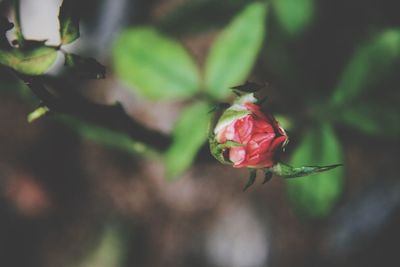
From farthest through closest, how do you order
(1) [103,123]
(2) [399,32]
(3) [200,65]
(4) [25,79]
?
(3) [200,65], (2) [399,32], (1) [103,123], (4) [25,79]

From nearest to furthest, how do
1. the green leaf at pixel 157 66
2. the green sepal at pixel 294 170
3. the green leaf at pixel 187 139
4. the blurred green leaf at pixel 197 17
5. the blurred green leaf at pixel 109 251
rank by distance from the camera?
the green sepal at pixel 294 170 → the green leaf at pixel 187 139 → the green leaf at pixel 157 66 → the blurred green leaf at pixel 197 17 → the blurred green leaf at pixel 109 251

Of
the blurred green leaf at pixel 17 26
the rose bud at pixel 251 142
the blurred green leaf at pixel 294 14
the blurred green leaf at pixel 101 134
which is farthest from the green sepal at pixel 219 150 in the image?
the blurred green leaf at pixel 294 14

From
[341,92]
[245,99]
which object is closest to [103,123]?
[245,99]

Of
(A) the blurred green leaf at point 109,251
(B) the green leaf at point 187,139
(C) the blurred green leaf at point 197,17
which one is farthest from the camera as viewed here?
(A) the blurred green leaf at point 109,251

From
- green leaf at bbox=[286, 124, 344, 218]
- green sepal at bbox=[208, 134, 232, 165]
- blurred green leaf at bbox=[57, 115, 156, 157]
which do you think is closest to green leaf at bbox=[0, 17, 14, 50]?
green sepal at bbox=[208, 134, 232, 165]

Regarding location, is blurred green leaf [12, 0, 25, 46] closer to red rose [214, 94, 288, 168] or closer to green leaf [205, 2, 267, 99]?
red rose [214, 94, 288, 168]

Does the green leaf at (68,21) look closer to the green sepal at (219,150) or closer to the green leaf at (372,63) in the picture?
the green sepal at (219,150)

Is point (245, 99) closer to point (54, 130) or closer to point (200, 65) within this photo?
point (200, 65)
